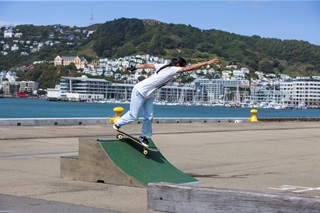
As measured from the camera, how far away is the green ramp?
11.0 meters

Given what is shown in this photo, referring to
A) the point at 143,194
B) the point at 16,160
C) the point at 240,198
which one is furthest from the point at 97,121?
the point at 240,198

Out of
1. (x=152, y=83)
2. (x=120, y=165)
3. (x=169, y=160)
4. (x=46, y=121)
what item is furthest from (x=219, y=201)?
(x=46, y=121)

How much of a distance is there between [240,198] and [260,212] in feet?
1.05

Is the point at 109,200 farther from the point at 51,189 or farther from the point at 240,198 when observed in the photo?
the point at 240,198

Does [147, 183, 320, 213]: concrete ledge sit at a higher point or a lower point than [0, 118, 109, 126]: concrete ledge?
higher

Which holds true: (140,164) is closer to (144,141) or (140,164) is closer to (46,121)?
(144,141)

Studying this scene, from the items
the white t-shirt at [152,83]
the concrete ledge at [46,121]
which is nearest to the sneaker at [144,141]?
the white t-shirt at [152,83]

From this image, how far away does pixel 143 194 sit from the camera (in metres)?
10.4

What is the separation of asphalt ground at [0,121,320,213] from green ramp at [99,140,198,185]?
302mm

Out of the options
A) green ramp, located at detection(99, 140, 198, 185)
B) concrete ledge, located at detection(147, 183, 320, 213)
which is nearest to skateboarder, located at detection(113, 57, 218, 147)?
green ramp, located at detection(99, 140, 198, 185)

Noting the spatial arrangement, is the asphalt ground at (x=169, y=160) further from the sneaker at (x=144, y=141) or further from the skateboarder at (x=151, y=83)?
the skateboarder at (x=151, y=83)

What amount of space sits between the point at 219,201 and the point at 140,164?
3341 millimetres

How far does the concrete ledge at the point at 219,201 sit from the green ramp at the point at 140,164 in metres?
2.19

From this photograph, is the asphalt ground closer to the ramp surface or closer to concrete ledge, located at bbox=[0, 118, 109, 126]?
the ramp surface
